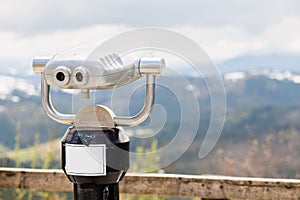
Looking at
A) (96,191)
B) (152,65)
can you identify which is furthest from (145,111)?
(96,191)

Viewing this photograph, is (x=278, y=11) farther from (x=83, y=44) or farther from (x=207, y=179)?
(x=83, y=44)

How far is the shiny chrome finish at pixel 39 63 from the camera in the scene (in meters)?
1.64

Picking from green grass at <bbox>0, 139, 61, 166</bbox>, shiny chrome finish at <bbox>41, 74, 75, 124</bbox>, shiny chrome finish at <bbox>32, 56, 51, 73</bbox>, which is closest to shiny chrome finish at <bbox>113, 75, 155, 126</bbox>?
shiny chrome finish at <bbox>41, 74, 75, 124</bbox>

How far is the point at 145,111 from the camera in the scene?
1.56 m

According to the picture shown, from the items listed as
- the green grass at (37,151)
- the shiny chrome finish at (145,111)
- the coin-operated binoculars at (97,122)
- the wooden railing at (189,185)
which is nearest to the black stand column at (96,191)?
the coin-operated binoculars at (97,122)

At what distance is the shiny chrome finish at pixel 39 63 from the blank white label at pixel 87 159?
0.24 m

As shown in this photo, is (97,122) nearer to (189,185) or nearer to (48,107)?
(48,107)

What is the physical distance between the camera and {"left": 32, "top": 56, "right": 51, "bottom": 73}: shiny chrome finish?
1.64 meters

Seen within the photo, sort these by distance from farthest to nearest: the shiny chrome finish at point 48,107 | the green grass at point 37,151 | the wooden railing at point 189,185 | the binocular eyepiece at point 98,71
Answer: the green grass at point 37,151
the wooden railing at point 189,185
the shiny chrome finish at point 48,107
the binocular eyepiece at point 98,71

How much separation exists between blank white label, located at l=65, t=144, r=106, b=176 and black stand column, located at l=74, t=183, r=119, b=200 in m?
0.05

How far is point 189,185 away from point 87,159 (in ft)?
2.56

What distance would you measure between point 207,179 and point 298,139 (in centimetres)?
231

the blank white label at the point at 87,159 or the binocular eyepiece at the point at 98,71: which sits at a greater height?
the binocular eyepiece at the point at 98,71

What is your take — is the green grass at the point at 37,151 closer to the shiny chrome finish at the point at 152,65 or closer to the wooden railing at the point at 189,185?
the wooden railing at the point at 189,185
